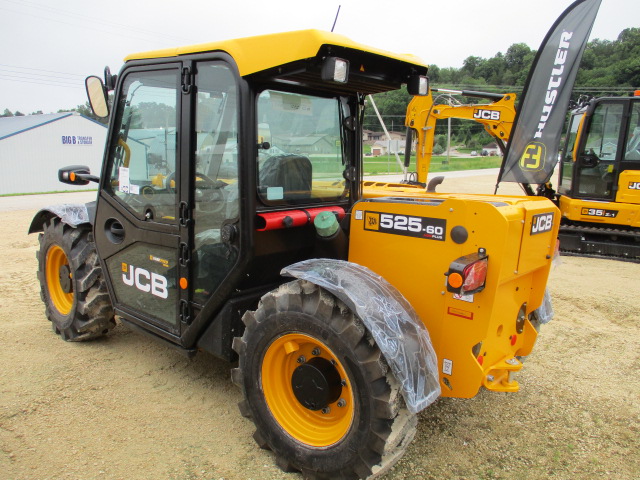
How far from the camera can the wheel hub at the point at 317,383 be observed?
8.40 feet

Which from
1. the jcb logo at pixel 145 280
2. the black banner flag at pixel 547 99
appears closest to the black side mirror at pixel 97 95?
the jcb logo at pixel 145 280

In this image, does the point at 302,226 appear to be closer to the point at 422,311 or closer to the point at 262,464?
the point at 422,311

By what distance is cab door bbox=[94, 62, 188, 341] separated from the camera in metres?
3.10

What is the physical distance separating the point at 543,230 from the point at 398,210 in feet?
2.94

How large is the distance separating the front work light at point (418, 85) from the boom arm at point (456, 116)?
18.3 feet

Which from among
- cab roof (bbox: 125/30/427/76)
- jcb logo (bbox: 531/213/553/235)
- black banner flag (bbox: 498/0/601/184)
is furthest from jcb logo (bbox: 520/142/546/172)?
cab roof (bbox: 125/30/427/76)

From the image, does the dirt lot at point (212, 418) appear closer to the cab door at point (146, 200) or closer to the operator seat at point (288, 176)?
the cab door at point (146, 200)

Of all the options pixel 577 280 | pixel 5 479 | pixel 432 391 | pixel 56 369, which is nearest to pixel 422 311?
pixel 432 391

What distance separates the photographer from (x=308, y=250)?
3168 millimetres

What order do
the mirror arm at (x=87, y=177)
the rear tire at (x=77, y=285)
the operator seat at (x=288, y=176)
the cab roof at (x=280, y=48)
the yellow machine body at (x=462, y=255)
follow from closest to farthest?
the cab roof at (x=280, y=48)
the yellow machine body at (x=462, y=255)
the operator seat at (x=288, y=176)
the mirror arm at (x=87, y=177)
the rear tire at (x=77, y=285)

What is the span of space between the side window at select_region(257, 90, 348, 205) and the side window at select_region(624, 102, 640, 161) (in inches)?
269

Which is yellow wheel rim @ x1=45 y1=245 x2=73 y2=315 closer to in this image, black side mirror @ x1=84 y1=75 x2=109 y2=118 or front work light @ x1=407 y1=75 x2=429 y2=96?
black side mirror @ x1=84 y1=75 x2=109 y2=118

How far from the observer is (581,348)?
4.39 m

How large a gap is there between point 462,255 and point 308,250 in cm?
101
